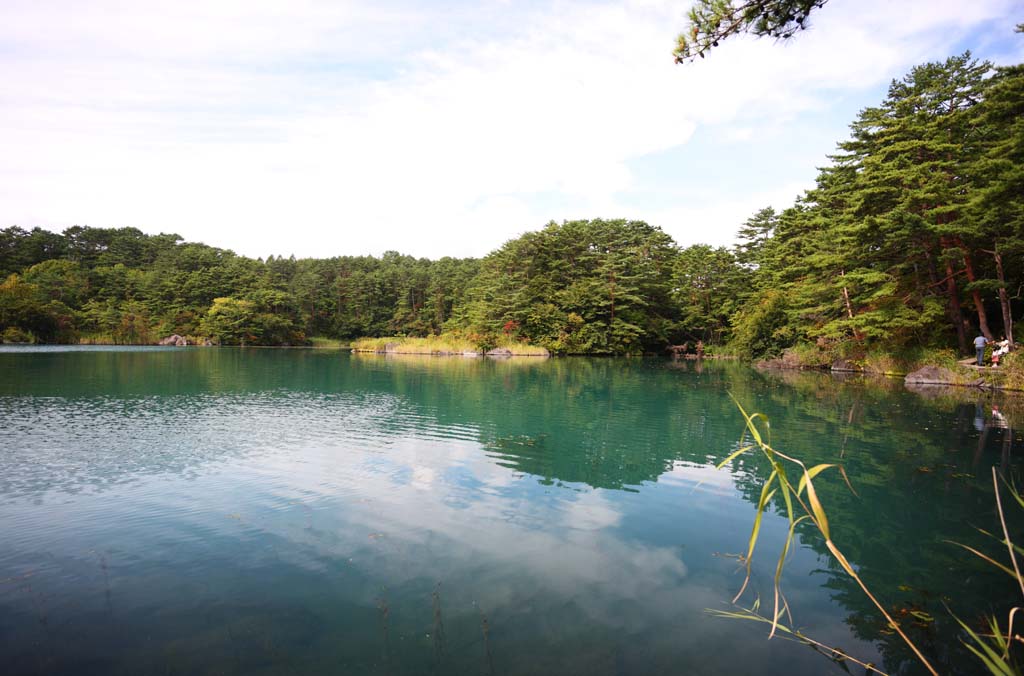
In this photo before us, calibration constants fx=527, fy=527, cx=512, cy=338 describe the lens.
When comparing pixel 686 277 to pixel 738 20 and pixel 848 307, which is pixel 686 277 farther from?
pixel 738 20

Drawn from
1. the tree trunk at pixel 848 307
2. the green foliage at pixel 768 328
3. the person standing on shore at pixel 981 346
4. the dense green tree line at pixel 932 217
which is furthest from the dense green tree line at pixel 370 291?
the person standing on shore at pixel 981 346

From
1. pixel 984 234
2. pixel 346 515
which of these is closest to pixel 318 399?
pixel 346 515

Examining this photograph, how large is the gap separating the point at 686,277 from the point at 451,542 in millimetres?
48021

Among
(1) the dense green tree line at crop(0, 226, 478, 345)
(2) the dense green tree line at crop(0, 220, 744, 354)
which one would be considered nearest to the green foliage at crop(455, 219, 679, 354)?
(2) the dense green tree line at crop(0, 220, 744, 354)

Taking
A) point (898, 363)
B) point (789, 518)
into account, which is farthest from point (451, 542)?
point (898, 363)

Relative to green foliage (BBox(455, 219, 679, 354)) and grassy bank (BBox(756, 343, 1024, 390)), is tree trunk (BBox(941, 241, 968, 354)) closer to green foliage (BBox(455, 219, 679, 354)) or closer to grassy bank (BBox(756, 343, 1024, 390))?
grassy bank (BBox(756, 343, 1024, 390))

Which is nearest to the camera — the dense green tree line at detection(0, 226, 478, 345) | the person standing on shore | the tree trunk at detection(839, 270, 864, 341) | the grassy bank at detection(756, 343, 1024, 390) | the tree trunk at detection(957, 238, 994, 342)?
the grassy bank at detection(756, 343, 1024, 390)

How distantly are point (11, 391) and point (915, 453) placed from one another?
2259cm

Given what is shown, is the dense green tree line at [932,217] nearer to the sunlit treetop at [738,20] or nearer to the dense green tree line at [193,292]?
the sunlit treetop at [738,20]

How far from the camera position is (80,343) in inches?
2052

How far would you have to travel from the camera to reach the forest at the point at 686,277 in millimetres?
19141

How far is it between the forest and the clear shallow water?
34.6ft

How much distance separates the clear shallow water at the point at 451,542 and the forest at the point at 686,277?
10.5 meters

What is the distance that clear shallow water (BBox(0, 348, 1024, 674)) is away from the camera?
3580 millimetres
